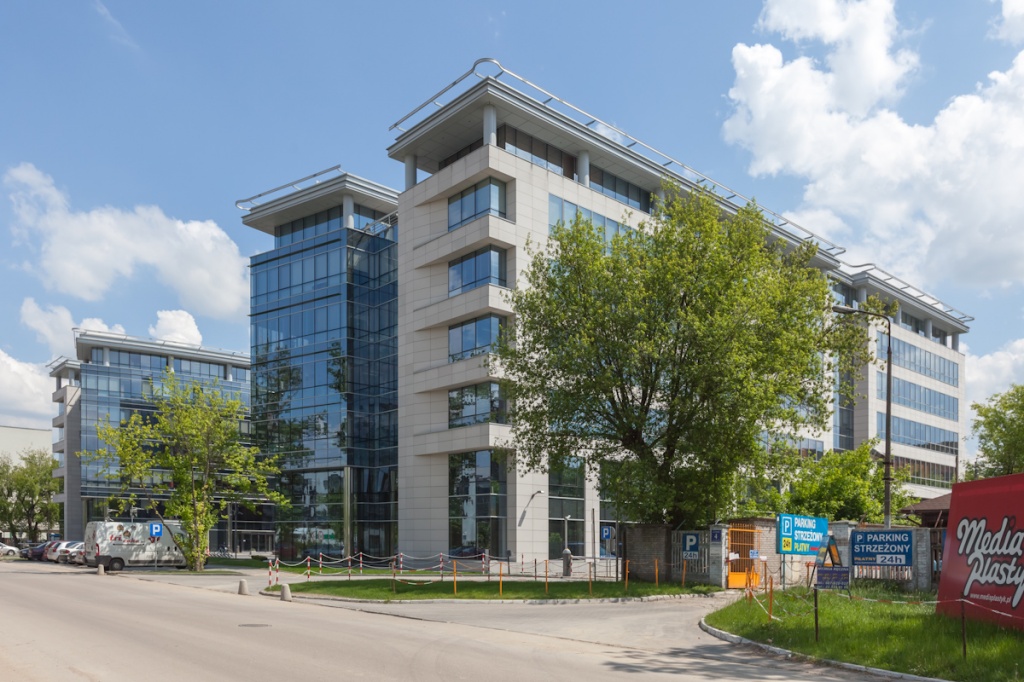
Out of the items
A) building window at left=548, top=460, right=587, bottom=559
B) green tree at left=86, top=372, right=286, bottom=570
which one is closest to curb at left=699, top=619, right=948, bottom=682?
building window at left=548, top=460, right=587, bottom=559

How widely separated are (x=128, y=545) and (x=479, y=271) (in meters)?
23.5

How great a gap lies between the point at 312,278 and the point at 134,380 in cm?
4171

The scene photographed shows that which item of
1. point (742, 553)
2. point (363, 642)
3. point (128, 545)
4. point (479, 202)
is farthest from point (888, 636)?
point (128, 545)

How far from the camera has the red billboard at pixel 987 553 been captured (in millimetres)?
15234

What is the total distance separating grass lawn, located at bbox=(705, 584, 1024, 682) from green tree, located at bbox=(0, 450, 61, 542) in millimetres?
90635

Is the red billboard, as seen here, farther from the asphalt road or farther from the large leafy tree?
the large leafy tree

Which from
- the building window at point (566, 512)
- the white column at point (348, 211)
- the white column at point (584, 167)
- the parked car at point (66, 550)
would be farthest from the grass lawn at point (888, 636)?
the parked car at point (66, 550)

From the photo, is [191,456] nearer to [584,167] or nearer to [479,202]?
[479,202]

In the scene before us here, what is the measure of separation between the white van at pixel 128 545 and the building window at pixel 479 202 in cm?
2254

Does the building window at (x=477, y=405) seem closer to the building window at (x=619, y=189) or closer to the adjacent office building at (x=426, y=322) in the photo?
the adjacent office building at (x=426, y=322)

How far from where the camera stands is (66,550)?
5822 cm

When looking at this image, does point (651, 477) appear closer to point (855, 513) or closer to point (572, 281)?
point (572, 281)

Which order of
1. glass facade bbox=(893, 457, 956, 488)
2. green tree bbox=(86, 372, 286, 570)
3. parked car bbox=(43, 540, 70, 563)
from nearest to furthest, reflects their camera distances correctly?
1. green tree bbox=(86, 372, 286, 570)
2. parked car bbox=(43, 540, 70, 563)
3. glass facade bbox=(893, 457, 956, 488)

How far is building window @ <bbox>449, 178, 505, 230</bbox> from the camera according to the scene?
45.6 meters
